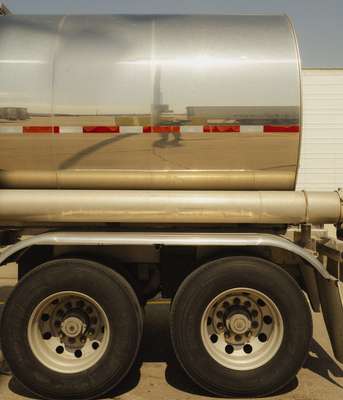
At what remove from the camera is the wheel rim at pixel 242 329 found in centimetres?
350

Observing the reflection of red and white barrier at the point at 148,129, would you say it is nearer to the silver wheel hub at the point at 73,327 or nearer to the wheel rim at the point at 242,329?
the wheel rim at the point at 242,329

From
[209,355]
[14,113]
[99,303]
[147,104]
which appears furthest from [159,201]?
[14,113]

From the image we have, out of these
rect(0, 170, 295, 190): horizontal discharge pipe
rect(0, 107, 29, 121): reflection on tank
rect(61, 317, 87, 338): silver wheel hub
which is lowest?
rect(61, 317, 87, 338): silver wheel hub

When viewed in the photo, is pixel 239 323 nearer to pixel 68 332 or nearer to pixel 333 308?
pixel 333 308

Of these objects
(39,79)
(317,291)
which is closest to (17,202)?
(39,79)

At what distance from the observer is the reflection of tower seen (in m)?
3.66

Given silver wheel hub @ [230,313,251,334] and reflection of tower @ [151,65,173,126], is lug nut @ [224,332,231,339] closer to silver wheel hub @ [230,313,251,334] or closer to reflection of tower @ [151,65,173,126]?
silver wheel hub @ [230,313,251,334]

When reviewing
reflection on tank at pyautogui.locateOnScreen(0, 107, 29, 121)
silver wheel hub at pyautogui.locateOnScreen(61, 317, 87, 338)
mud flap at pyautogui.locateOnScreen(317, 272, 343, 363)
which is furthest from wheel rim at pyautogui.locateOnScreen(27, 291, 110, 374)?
mud flap at pyautogui.locateOnScreen(317, 272, 343, 363)

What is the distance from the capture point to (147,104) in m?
3.67

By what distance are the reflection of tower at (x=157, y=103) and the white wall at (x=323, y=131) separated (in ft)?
29.1

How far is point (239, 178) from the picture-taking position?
3842mm

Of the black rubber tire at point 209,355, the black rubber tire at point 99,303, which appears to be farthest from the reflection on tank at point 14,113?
the black rubber tire at point 209,355

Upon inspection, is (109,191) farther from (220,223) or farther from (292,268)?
(292,268)

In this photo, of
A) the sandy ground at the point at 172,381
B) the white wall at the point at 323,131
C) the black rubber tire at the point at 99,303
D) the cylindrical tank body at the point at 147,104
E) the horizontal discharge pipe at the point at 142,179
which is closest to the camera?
the black rubber tire at the point at 99,303
